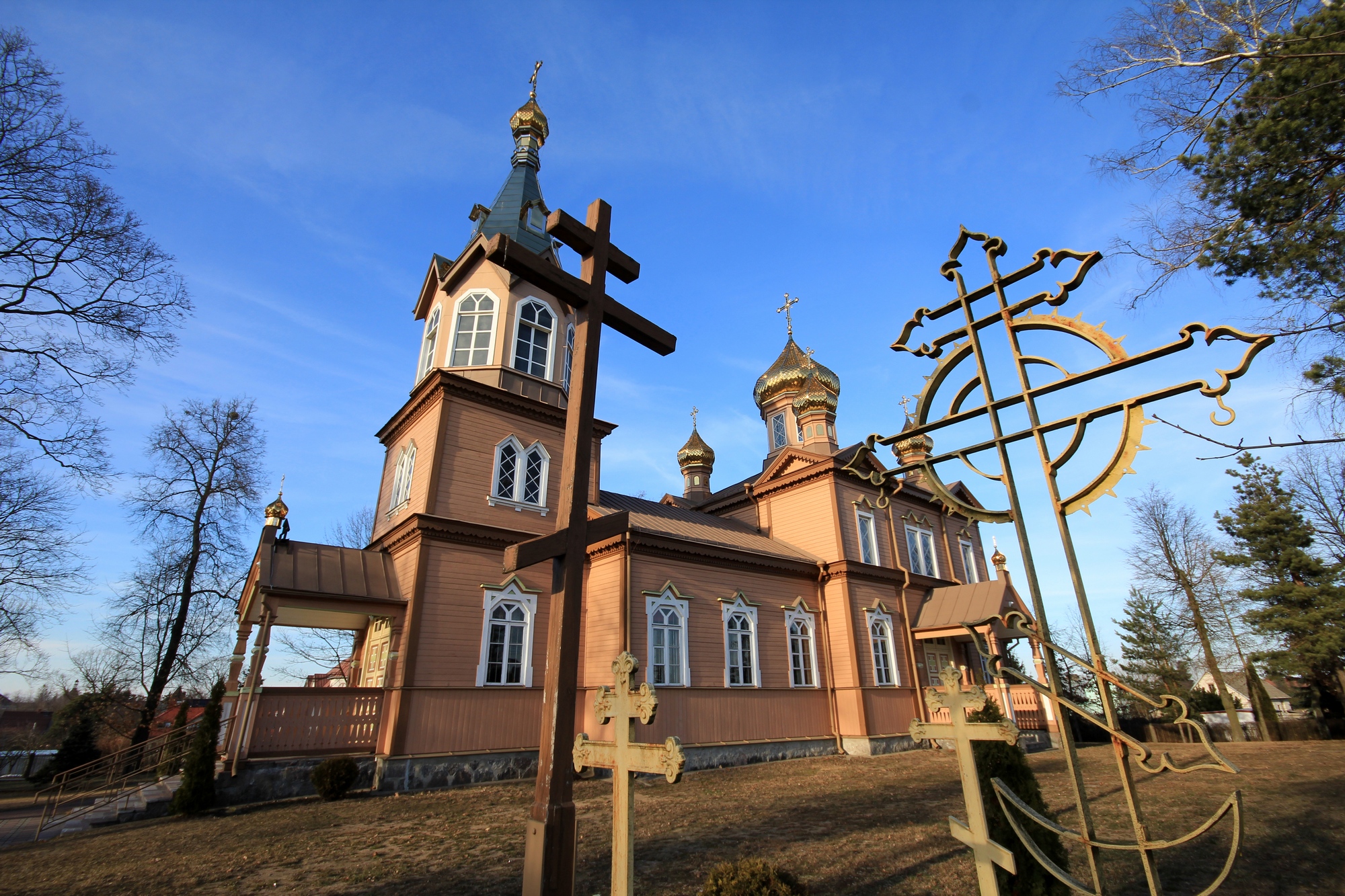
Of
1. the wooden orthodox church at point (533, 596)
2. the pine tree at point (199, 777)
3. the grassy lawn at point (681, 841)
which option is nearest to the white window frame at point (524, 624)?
the wooden orthodox church at point (533, 596)

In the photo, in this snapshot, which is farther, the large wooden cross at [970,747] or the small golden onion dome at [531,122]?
the small golden onion dome at [531,122]

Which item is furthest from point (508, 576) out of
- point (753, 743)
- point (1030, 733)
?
point (1030, 733)

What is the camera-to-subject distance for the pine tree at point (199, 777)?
32.0ft

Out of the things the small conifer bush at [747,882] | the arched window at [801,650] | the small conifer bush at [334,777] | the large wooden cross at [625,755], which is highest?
the arched window at [801,650]

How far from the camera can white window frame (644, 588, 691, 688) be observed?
14.0 meters

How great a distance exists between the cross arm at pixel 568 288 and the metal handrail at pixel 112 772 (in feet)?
34.3

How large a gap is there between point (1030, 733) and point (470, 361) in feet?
61.8

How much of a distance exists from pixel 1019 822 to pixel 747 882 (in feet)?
7.11

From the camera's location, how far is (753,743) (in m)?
14.8

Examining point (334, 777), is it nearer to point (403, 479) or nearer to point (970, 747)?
point (403, 479)

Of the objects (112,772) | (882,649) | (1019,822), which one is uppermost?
(882,649)

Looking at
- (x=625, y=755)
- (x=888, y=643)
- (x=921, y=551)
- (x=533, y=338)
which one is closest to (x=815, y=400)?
(x=921, y=551)

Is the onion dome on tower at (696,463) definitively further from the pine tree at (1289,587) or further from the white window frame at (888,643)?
the pine tree at (1289,587)

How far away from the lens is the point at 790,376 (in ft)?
82.1
